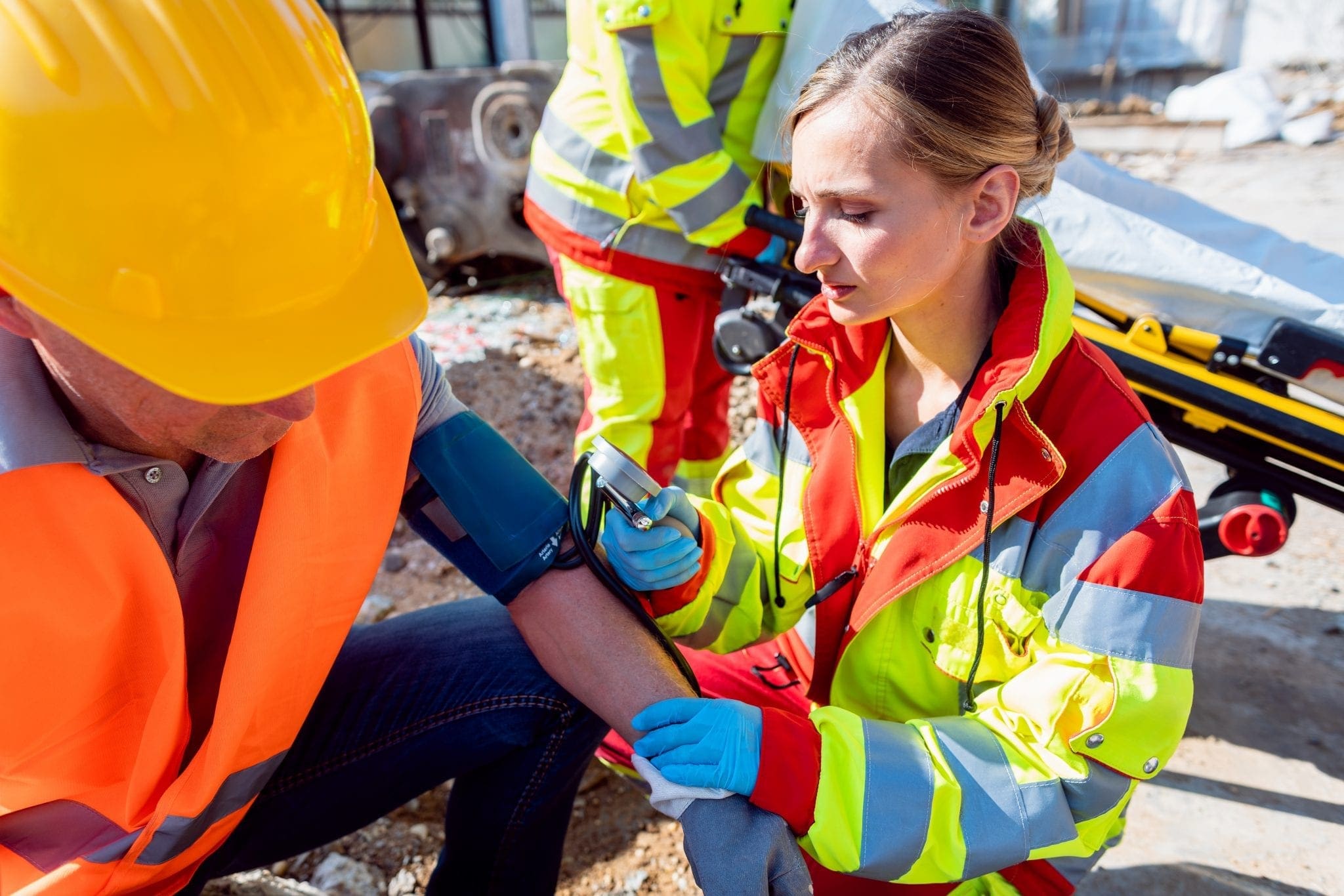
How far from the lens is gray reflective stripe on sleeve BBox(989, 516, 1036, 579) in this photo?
150cm

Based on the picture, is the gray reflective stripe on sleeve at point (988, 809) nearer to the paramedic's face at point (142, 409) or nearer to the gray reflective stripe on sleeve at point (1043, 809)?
the gray reflective stripe on sleeve at point (1043, 809)

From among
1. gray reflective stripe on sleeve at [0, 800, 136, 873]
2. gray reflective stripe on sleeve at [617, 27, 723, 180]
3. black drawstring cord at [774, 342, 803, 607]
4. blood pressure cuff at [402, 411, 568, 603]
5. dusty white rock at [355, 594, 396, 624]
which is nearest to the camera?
gray reflective stripe on sleeve at [0, 800, 136, 873]

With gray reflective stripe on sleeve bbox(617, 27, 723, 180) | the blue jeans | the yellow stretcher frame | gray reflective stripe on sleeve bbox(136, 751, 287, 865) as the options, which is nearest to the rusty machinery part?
gray reflective stripe on sleeve bbox(617, 27, 723, 180)

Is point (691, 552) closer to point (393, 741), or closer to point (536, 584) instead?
point (536, 584)

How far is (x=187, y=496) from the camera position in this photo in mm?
1351

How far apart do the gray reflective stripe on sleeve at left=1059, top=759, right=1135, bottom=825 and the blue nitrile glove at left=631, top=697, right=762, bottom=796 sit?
1.47ft

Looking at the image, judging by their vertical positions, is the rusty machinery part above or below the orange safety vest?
below

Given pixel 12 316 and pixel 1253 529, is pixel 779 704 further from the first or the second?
pixel 12 316

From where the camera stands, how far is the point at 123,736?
130 cm

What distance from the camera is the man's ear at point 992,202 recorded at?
152 centimetres

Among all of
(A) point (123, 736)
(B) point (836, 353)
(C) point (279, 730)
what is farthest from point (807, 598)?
(A) point (123, 736)

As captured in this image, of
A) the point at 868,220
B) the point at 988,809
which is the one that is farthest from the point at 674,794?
the point at 868,220

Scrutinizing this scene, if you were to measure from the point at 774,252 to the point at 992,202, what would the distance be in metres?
Result: 1.20

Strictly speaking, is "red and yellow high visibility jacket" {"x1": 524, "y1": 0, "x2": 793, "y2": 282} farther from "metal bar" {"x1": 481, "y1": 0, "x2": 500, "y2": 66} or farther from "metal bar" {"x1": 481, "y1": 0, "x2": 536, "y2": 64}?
"metal bar" {"x1": 481, "y1": 0, "x2": 500, "y2": 66}
